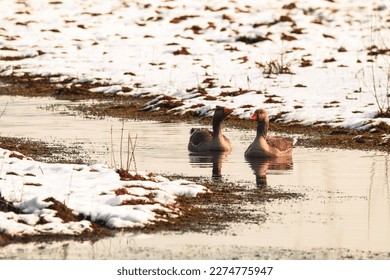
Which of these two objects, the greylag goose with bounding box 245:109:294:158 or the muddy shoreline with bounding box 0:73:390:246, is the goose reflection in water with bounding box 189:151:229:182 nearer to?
the greylag goose with bounding box 245:109:294:158

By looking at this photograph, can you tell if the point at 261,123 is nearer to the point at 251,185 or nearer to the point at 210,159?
the point at 210,159

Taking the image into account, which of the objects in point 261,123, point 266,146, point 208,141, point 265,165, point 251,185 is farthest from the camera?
point 208,141

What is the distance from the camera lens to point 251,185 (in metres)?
14.5

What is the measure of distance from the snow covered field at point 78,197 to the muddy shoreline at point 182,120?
8.0 inches

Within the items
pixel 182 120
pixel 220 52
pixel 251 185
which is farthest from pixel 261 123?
pixel 220 52

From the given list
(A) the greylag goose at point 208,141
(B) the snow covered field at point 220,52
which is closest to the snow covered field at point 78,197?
(A) the greylag goose at point 208,141

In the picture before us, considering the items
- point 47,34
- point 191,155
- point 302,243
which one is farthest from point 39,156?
point 47,34

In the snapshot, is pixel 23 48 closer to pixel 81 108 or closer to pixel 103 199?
pixel 81 108

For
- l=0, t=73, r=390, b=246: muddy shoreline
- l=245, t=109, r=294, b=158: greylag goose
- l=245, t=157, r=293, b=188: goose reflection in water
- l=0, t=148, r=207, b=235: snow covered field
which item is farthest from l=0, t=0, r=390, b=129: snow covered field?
l=0, t=148, r=207, b=235: snow covered field

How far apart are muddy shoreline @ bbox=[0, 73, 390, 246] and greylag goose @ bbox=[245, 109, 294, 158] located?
1.73 meters

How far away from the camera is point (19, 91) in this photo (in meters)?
29.9

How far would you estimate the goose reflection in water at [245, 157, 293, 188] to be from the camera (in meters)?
15.7

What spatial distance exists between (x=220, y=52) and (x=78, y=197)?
82.8ft

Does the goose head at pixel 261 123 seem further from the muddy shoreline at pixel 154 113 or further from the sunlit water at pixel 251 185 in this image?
the muddy shoreline at pixel 154 113
